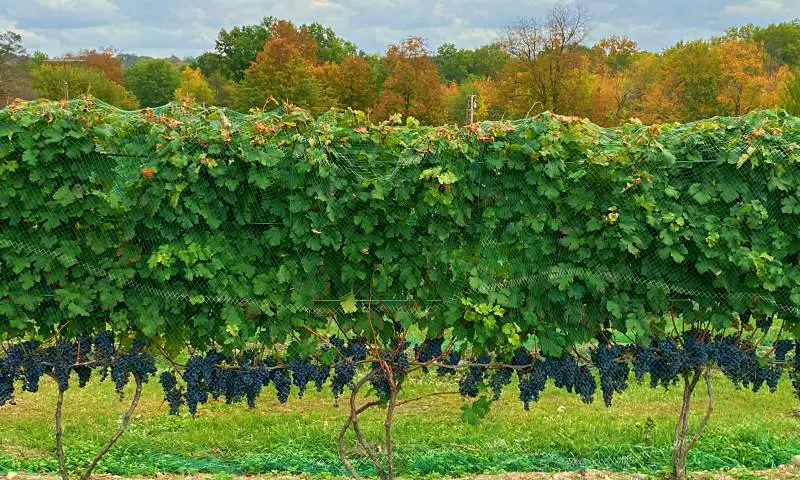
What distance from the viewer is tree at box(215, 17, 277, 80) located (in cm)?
6222

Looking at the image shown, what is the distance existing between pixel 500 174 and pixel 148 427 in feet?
11.3

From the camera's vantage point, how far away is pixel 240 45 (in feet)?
205

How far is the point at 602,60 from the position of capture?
59.0 meters

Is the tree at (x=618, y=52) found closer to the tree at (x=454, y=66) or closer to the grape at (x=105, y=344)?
the tree at (x=454, y=66)

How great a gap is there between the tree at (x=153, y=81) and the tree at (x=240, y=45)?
451 cm

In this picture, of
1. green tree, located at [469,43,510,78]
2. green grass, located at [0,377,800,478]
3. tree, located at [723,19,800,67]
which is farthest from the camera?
green tree, located at [469,43,510,78]

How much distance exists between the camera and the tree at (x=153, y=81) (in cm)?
5978

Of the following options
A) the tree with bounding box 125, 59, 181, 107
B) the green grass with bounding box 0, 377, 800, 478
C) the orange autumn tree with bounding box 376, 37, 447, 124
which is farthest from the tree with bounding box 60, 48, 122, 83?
the green grass with bounding box 0, 377, 800, 478

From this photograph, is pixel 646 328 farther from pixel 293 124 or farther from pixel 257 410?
pixel 257 410

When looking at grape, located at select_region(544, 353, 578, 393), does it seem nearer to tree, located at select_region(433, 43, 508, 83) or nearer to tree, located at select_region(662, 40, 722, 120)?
tree, located at select_region(662, 40, 722, 120)

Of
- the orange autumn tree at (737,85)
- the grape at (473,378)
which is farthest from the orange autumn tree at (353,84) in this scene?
the grape at (473,378)

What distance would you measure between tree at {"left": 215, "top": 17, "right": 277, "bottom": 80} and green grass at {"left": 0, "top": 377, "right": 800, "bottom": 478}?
5733cm

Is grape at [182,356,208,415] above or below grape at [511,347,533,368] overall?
below

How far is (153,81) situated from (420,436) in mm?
58416
